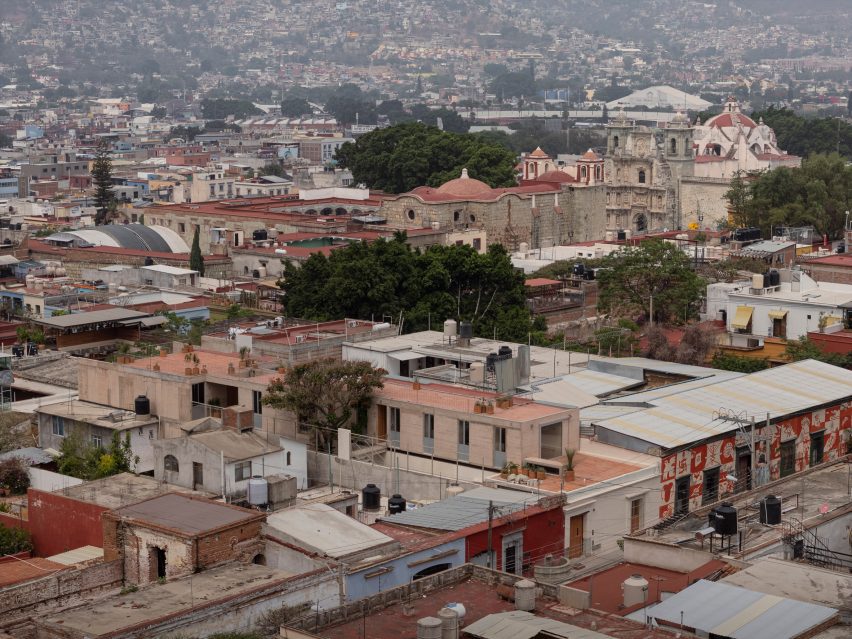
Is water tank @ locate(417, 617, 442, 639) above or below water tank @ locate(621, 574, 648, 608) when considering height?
above

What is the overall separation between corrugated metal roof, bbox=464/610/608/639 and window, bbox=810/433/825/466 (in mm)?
12281

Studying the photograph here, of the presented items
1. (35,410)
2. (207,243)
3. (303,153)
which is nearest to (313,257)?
(35,410)

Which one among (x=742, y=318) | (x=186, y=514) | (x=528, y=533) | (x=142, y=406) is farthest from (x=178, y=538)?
(x=742, y=318)

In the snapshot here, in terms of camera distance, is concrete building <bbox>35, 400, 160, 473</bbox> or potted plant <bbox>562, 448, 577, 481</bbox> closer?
potted plant <bbox>562, 448, 577, 481</bbox>

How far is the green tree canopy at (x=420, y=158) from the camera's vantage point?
78488 mm

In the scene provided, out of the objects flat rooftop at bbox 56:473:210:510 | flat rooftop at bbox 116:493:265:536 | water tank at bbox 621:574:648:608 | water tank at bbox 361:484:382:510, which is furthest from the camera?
water tank at bbox 361:484:382:510

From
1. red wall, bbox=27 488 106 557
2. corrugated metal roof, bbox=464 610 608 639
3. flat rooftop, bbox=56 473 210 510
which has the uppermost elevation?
corrugated metal roof, bbox=464 610 608 639

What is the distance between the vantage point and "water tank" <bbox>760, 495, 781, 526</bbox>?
21.4 m

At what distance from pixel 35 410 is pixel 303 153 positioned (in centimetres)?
10354

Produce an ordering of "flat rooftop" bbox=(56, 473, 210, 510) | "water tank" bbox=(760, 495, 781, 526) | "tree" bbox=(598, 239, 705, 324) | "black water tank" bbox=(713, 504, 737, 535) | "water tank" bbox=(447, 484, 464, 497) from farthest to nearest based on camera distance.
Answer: "tree" bbox=(598, 239, 705, 324)
"water tank" bbox=(447, 484, 464, 497)
"flat rooftop" bbox=(56, 473, 210, 510)
"water tank" bbox=(760, 495, 781, 526)
"black water tank" bbox=(713, 504, 737, 535)

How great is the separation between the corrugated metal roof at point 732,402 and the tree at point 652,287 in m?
10.8

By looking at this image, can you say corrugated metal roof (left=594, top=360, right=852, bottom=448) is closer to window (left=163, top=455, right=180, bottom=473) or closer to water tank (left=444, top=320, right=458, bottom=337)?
water tank (left=444, top=320, right=458, bottom=337)

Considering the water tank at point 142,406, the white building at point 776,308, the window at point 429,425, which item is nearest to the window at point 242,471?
the window at point 429,425

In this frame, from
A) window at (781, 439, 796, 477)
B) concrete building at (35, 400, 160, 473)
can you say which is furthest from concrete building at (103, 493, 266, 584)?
window at (781, 439, 796, 477)
